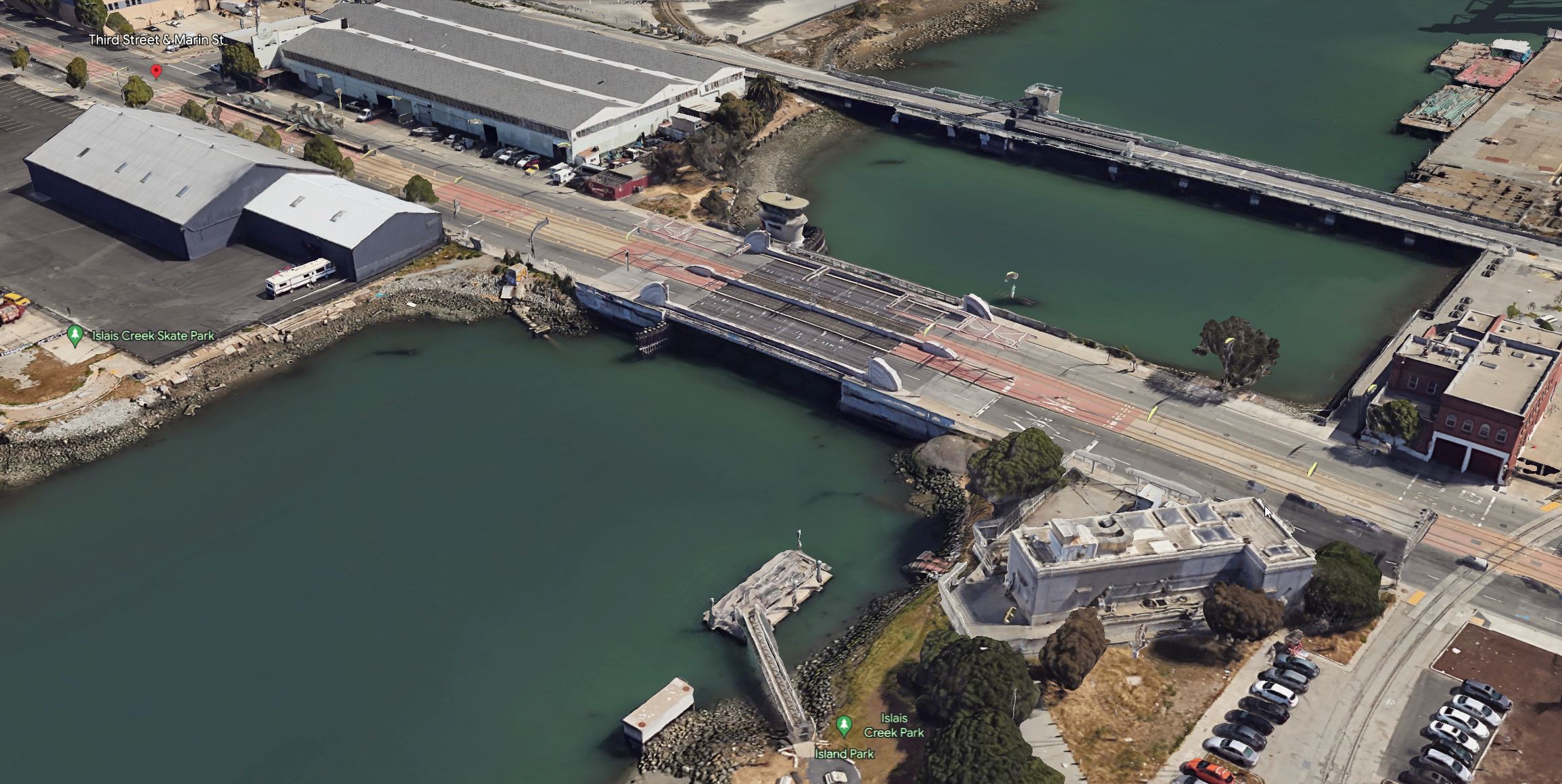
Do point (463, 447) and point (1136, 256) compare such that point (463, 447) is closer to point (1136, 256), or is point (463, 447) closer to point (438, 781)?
point (438, 781)

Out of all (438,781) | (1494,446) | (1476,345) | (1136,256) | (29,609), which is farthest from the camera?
(1136,256)

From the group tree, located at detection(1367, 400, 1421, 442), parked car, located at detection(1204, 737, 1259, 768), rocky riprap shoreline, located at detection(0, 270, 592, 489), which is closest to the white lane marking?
tree, located at detection(1367, 400, 1421, 442)

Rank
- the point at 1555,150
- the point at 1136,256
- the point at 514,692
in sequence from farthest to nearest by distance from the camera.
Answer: the point at 1555,150 < the point at 1136,256 < the point at 514,692

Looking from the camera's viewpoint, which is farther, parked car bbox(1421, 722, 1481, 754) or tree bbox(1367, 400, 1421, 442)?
tree bbox(1367, 400, 1421, 442)

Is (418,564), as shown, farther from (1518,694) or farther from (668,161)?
(1518,694)

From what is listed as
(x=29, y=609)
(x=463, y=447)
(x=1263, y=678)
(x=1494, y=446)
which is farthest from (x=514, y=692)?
(x=1494, y=446)

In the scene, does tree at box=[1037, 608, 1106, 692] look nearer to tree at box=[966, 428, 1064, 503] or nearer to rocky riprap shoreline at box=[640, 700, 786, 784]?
tree at box=[966, 428, 1064, 503]
